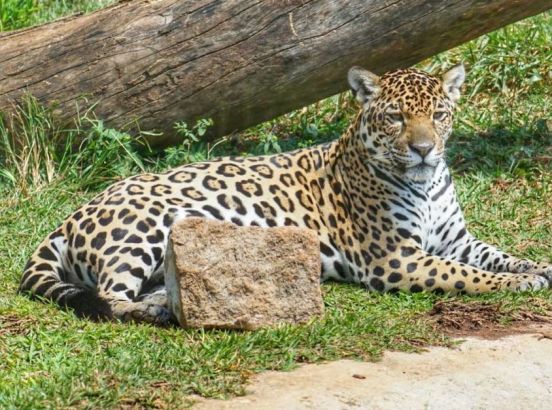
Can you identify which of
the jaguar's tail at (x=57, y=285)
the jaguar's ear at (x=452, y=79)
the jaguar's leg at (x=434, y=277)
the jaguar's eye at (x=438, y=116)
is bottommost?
the jaguar's leg at (x=434, y=277)

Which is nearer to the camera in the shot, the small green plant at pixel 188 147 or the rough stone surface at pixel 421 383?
the rough stone surface at pixel 421 383

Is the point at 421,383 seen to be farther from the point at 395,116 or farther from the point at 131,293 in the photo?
the point at 395,116

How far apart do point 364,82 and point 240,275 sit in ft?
7.86

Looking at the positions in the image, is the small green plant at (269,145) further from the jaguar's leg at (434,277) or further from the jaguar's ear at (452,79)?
the jaguar's leg at (434,277)

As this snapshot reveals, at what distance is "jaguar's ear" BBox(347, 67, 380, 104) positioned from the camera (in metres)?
9.86

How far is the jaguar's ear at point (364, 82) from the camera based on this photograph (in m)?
9.86

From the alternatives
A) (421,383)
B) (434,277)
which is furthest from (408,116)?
(421,383)

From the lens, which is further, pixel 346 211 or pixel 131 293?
pixel 346 211

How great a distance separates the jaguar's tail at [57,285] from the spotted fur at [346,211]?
0.01 metres

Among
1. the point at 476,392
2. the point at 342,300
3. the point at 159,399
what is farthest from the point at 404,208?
the point at 159,399

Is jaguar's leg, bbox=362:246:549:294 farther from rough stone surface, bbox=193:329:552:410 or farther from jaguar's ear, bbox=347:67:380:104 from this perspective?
jaguar's ear, bbox=347:67:380:104

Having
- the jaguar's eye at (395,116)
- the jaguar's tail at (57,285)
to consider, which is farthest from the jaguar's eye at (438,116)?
the jaguar's tail at (57,285)

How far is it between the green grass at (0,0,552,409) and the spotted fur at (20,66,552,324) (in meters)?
0.26

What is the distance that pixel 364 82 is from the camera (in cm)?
988
